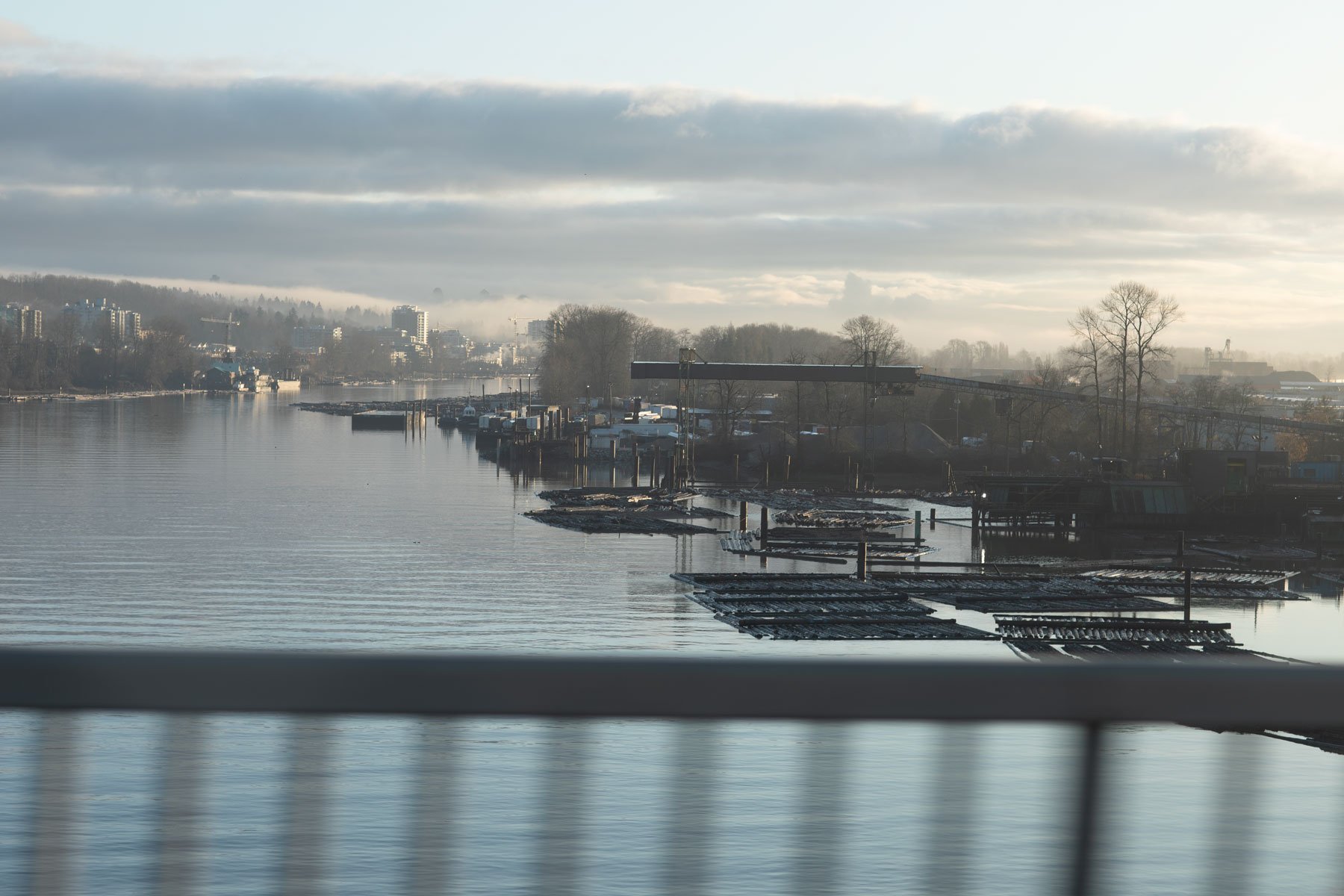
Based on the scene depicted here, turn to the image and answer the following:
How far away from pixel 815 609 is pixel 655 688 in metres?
25.5

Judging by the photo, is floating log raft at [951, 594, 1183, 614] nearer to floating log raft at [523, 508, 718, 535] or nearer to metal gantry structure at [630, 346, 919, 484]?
floating log raft at [523, 508, 718, 535]

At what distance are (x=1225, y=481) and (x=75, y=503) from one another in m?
42.3

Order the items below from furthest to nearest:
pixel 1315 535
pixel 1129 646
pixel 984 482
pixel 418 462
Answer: pixel 418 462
pixel 984 482
pixel 1315 535
pixel 1129 646

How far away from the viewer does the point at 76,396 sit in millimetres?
142875

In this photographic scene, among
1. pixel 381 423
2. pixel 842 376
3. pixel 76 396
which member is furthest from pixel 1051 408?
pixel 76 396

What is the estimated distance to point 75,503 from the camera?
46.0 metres

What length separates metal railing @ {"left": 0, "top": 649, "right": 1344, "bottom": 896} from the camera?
1812 mm

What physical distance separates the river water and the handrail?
81mm

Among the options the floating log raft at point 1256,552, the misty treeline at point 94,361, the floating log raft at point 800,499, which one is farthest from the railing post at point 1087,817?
the misty treeline at point 94,361

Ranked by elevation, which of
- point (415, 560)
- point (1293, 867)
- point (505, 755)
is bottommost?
point (415, 560)

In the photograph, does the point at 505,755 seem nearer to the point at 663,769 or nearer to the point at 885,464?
the point at 663,769

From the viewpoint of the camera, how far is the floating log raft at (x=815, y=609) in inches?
966

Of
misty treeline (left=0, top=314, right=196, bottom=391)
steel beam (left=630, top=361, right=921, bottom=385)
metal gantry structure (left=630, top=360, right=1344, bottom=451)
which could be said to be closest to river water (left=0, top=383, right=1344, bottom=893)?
steel beam (left=630, top=361, right=921, bottom=385)

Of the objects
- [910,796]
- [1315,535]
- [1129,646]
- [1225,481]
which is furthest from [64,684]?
[1225,481]
